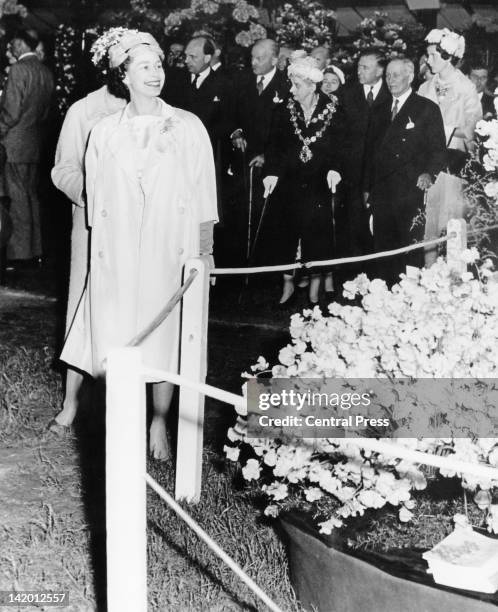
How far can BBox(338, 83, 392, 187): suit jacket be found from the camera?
4.79 m

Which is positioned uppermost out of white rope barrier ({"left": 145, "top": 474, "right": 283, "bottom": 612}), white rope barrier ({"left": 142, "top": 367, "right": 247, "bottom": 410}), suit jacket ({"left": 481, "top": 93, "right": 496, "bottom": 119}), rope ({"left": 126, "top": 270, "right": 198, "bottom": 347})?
suit jacket ({"left": 481, "top": 93, "right": 496, "bottom": 119})

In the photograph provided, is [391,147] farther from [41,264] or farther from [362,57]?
[41,264]

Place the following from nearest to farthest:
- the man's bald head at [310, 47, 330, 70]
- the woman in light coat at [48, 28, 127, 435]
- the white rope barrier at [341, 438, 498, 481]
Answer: the white rope barrier at [341, 438, 498, 481] < the woman in light coat at [48, 28, 127, 435] < the man's bald head at [310, 47, 330, 70]

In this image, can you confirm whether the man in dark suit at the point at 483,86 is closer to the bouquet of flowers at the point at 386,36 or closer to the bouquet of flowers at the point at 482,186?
the bouquet of flowers at the point at 482,186

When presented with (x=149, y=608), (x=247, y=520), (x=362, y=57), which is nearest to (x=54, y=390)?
(x=247, y=520)

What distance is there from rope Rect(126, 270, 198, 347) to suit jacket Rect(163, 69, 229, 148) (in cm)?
233

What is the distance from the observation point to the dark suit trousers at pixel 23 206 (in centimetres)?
565

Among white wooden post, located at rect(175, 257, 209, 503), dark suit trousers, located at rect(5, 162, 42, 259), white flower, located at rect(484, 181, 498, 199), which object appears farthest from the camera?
dark suit trousers, located at rect(5, 162, 42, 259)

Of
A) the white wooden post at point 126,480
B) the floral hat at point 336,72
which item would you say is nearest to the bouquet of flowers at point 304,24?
the floral hat at point 336,72

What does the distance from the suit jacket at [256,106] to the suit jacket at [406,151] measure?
541mm

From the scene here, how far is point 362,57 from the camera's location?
4.80 meters

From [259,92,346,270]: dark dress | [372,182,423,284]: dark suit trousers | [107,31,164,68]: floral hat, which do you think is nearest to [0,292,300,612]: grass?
[107,31,164,68]: floral hat

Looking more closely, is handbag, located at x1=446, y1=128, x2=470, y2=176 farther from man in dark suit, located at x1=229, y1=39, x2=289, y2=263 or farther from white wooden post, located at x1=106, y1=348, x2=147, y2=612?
white wooden post, located at x1=106, y1=348, x2=147, y2=612

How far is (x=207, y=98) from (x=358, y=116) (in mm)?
769
